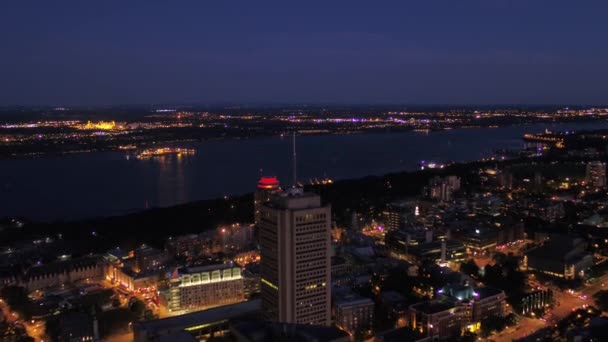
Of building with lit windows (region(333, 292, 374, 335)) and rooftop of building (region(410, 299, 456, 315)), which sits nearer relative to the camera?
rooftop of building (region(410, 299, 456, 315))

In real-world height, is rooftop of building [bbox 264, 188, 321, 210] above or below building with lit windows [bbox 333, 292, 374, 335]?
above

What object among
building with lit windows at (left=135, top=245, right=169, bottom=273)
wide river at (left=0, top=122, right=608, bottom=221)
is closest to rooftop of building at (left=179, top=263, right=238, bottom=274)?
building with lit windows at (left=135, top=245, right=169, bottom=273)

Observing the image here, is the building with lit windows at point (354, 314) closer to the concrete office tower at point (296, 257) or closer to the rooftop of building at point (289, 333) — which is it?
the concrete office tower at point (296, 257)

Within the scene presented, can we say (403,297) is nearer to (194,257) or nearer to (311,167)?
(194,257)

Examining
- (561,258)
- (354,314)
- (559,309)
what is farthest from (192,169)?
(559,309)

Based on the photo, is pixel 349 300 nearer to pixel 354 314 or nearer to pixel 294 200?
pixel 354 314

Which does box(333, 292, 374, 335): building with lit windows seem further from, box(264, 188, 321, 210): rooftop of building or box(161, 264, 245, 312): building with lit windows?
box(264, 188, 321, 210): rooftop of building
